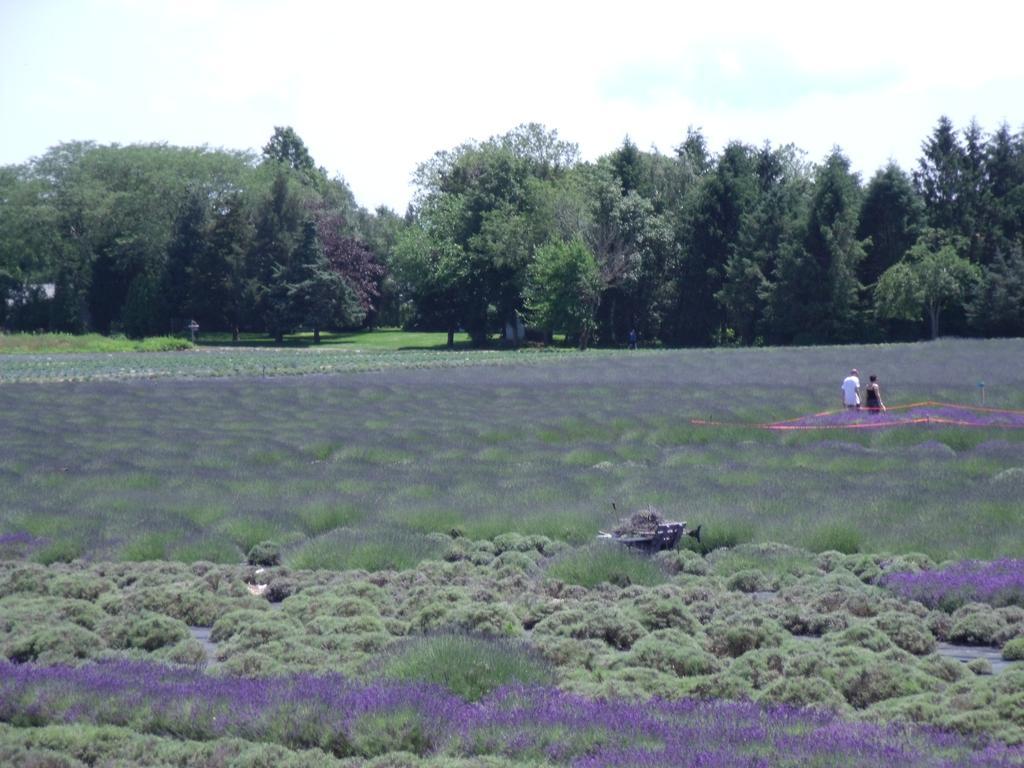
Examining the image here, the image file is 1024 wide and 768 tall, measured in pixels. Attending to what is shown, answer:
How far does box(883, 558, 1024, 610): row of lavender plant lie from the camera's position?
12.6 m

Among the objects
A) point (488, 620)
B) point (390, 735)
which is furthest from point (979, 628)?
point (390, 735)

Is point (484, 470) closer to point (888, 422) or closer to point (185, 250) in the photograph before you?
point (888, 422)

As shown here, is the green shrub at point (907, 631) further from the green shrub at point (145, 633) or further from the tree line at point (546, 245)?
the tree line at point (546, 245)

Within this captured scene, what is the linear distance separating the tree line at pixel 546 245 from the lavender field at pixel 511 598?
57297 mm

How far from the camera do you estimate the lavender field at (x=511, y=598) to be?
27.2 feet

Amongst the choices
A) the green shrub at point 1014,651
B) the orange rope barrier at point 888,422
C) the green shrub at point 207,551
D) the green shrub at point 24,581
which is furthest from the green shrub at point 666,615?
the orange rope barrier at point 888,422

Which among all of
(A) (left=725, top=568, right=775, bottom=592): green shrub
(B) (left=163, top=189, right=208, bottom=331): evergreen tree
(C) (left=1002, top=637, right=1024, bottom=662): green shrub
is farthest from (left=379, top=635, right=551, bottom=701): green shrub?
(B) (left=163, top=189, right=208, bottom=331): evergreen tree

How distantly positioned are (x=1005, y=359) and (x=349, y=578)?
4442 centimetres

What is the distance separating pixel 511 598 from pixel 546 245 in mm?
81183

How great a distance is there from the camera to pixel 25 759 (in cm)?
800

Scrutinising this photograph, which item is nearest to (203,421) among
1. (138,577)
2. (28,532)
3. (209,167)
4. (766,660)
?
(28,532)

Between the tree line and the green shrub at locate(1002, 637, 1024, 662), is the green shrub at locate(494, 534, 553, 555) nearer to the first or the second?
the green shrub at locate(1002, 637, 1024, 662)

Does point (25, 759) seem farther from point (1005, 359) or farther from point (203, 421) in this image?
point (1005, 359)

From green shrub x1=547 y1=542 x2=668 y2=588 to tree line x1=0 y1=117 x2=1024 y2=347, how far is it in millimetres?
69929
